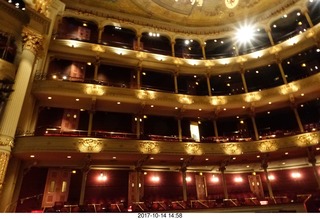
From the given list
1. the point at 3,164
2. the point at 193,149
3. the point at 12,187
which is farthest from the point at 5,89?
the point at 193,149

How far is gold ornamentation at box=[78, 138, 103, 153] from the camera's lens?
12.6 meters

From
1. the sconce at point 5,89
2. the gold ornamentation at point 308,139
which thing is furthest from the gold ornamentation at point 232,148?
the sconce at point 5,89

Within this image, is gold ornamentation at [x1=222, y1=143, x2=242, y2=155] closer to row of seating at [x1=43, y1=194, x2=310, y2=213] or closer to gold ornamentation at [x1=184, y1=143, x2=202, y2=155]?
gold ornamentation at [x1=184, y1=143, x2=202, y2=155]

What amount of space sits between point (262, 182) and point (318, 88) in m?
8.17

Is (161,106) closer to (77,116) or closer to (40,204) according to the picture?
(77,116)

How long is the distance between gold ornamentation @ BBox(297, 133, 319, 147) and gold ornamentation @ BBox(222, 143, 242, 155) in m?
3.72

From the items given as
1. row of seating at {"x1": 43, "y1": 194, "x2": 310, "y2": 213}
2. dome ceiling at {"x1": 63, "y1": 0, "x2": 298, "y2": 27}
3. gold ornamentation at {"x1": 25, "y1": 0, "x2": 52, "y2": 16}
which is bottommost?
row of seating at {"x1": 43, "y1": 194, "x2": 310, "y2": 213}

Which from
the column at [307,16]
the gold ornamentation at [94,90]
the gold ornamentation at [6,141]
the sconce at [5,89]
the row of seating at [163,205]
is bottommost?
the row of seating at [163,205]

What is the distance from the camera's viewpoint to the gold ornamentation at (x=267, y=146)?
49.4ft

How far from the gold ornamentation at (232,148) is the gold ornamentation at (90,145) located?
834 cm

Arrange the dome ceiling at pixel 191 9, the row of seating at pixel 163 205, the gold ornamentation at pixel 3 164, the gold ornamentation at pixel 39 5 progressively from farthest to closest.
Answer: the dome ceiling at pixel 191 9, the gold ornamentation at pixel 39 5, the row of seating at pixel 163 205, the gold ornamentation at pixel 3 164

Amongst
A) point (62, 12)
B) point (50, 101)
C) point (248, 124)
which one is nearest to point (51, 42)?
point (62, 12)

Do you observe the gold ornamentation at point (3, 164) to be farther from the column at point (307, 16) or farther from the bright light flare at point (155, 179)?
the column at point (307, 16)

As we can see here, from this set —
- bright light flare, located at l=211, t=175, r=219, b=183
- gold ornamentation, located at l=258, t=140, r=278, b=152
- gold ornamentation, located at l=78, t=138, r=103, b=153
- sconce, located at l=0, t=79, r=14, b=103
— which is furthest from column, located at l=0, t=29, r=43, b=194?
gold ornamentation, located at l=258, t=140, r=278, b=152
